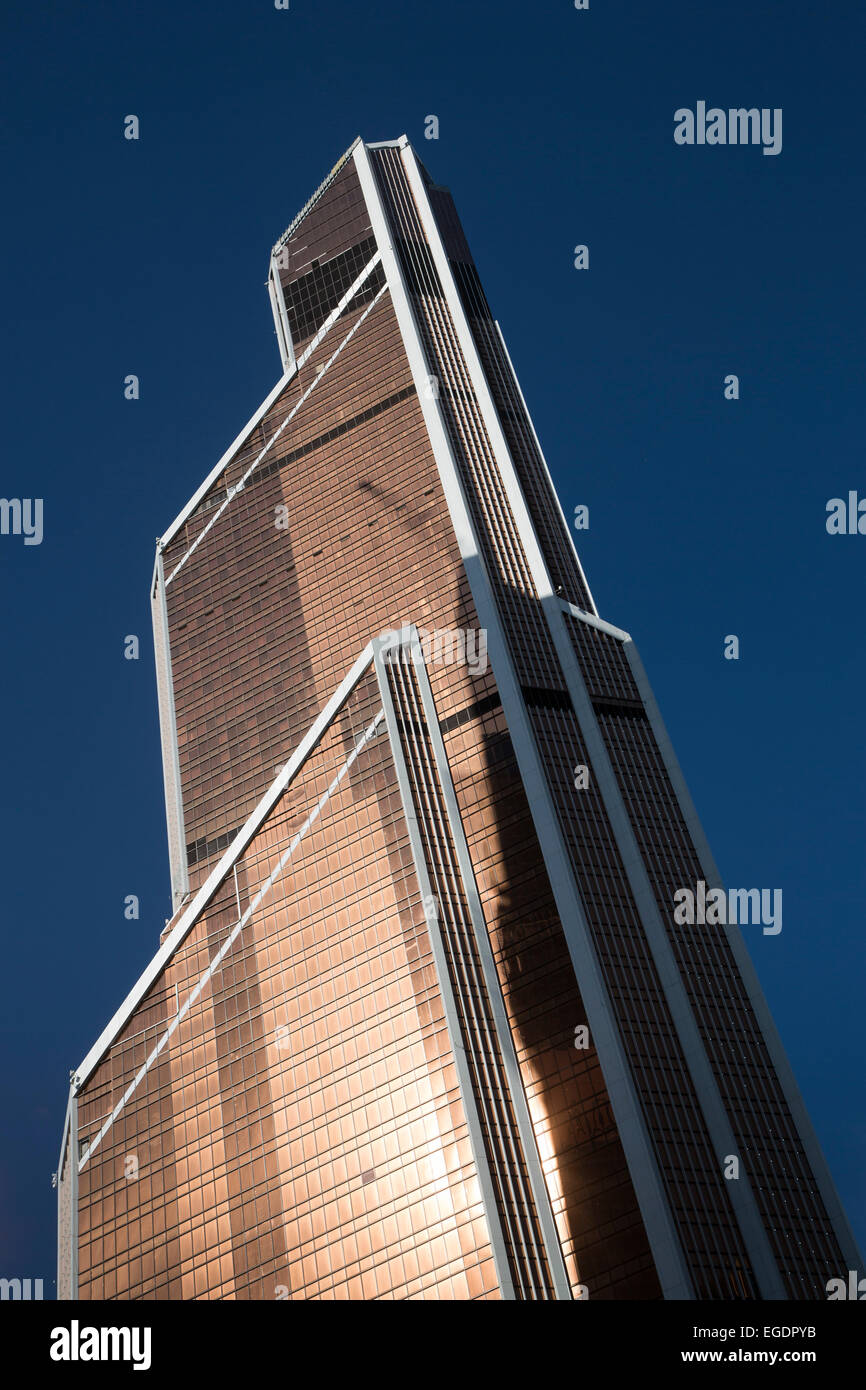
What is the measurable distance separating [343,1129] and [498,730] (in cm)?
4315

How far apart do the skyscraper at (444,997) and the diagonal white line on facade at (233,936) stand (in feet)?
0.83

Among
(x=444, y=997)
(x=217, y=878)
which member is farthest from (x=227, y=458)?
(x=444, y=997)

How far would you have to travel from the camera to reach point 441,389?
6181 inches

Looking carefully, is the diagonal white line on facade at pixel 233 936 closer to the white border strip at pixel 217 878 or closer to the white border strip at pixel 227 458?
the white border strip at pixel 217 878

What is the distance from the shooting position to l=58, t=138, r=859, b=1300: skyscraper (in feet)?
282

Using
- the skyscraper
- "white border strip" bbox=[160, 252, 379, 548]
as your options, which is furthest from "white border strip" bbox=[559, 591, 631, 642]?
"white border strip" bbox=[160, 252, 379, 548]

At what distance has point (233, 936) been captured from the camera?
104750 millimetres

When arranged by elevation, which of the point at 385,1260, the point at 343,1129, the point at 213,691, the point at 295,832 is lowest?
the point at 385,1260

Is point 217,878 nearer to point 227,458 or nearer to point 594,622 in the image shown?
point 594,622

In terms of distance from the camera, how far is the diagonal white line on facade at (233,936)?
101000mm

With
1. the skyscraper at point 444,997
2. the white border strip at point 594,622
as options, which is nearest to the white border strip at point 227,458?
the skyscraper at point 444,997

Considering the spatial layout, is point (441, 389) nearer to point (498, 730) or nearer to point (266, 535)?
point (266, 535)

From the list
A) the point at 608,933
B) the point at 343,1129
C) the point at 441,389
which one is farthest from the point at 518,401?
the point at 343,1129
